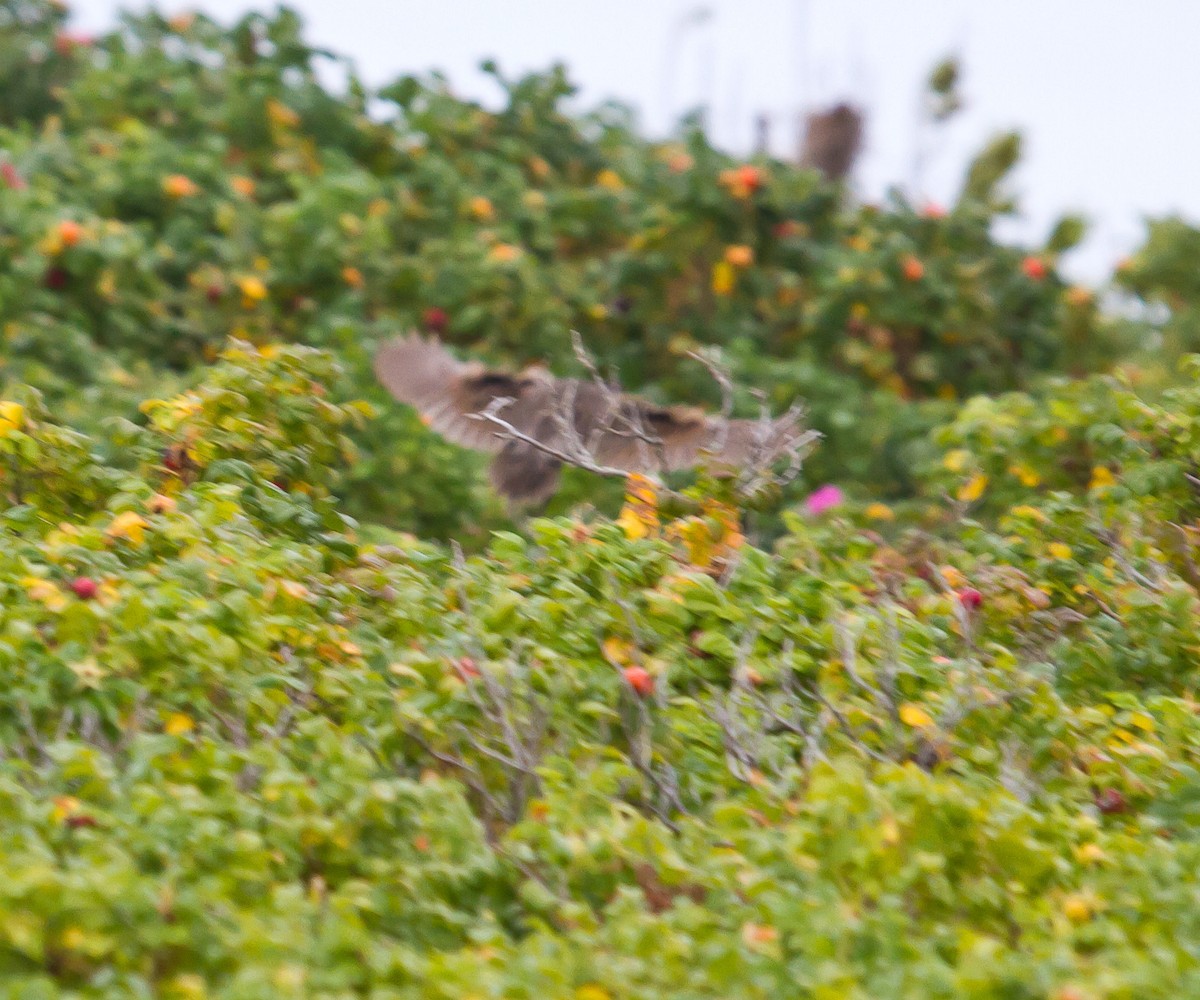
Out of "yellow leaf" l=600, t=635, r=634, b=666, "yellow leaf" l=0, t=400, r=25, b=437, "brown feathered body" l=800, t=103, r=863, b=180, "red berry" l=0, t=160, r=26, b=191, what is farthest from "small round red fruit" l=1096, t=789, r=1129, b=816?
"brown feathered body" l=800, t=103, r=863, b=180

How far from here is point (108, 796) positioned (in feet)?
8.09

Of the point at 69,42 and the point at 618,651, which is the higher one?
the point at 69,42

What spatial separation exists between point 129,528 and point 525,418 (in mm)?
2069

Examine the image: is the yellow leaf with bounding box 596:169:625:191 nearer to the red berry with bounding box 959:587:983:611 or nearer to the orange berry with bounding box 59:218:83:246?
the orange berry with bounding box 59:218:83:246

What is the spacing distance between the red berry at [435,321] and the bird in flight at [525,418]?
3.99ft

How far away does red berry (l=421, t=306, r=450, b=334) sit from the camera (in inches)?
267

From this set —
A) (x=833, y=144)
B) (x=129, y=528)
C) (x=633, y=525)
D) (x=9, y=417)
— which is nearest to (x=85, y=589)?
(x=129, y=528)

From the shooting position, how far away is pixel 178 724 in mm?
2635

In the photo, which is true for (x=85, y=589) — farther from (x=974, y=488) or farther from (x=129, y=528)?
(x=974, y=488)

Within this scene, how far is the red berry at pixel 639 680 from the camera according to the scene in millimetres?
2922

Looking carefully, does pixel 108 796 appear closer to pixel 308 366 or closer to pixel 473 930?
pixel 473 930

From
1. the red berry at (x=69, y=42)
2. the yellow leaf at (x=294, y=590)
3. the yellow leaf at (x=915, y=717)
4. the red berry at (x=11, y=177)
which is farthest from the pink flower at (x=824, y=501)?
the red berry at (x=69, y=42)

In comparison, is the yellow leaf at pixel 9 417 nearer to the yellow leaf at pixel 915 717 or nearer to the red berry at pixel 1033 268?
the yellow leaf at pixel 915 717

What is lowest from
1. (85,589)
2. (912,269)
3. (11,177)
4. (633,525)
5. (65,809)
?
(65,809)
